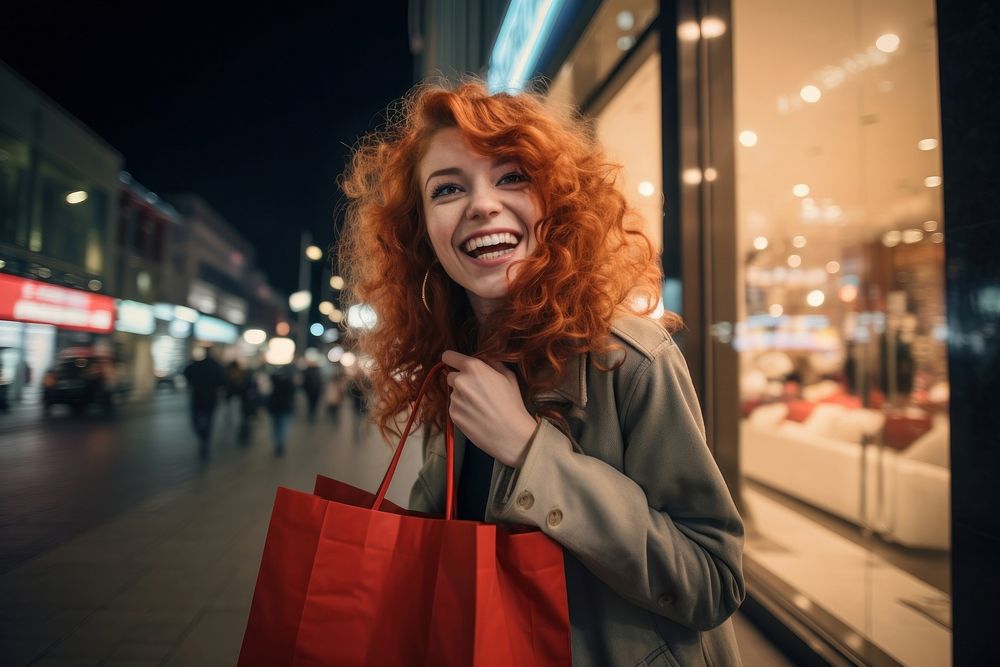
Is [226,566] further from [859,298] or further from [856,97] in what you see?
[859,298]

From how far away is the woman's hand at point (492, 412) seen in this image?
95 cm

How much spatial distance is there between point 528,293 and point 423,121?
1.71ft

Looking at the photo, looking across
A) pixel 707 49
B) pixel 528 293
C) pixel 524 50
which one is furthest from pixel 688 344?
pixel 524 50

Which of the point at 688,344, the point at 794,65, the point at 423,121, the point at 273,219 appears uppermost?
the point at 794,65

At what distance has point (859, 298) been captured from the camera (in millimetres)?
6094

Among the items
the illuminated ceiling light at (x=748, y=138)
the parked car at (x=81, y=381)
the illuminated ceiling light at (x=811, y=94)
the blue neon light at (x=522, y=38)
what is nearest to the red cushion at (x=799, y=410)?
the illuminated ceiling light at (x=748, y=138)

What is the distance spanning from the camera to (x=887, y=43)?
10.5 ft

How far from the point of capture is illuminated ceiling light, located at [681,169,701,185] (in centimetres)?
304

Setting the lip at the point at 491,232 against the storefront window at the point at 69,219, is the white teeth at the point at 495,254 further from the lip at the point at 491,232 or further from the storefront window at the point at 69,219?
the storefront window at the point at 69,219

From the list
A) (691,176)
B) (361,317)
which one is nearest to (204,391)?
(361,317)

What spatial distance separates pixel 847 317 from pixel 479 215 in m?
6.75

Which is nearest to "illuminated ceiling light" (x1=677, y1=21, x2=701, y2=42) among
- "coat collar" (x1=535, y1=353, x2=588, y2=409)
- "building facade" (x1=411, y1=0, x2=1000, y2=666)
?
"building facade" (x1=411, y1=0, x2=1000, y2=666)

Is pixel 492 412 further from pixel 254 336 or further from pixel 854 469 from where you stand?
pixel 854 469

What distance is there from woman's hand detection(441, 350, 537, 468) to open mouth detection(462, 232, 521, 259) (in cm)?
25
